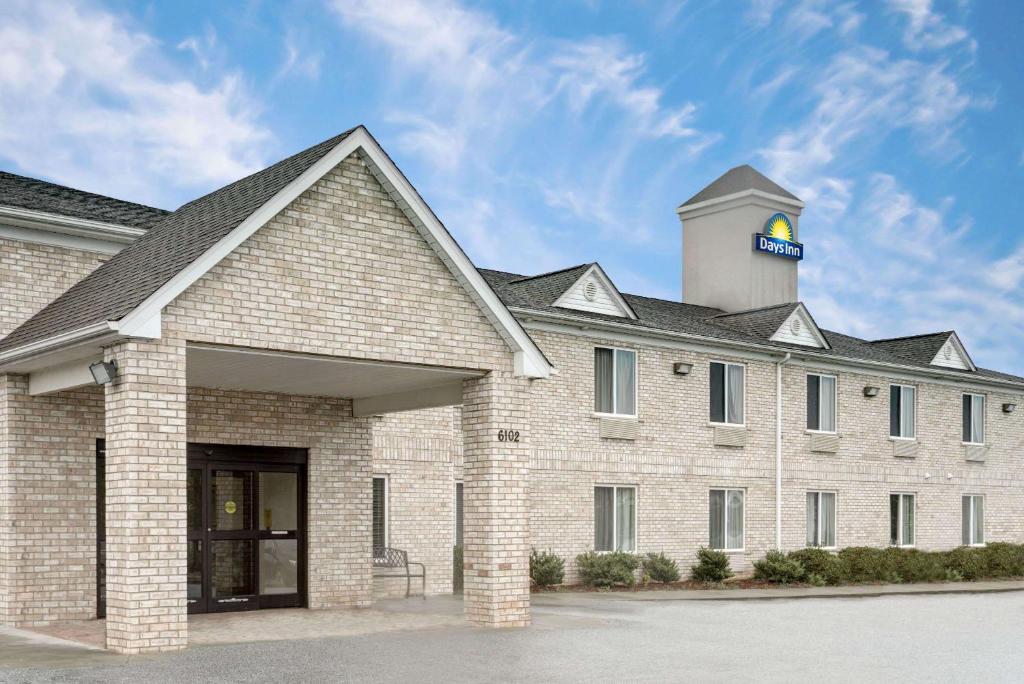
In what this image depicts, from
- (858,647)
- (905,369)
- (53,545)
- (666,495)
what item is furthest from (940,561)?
(53,545)

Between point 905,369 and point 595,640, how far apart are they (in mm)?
20885

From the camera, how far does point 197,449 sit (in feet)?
54.1

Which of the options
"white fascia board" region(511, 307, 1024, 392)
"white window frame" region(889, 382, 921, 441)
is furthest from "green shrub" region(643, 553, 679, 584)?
"white window frame" region(889, 382, 921, 441)

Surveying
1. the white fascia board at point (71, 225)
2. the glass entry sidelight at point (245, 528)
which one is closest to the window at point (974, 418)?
the glass entry sidelight at point (245, 528)

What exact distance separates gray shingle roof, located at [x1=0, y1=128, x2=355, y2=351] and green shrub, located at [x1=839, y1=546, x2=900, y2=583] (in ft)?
60.5

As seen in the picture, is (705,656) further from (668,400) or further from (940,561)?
(940,561)

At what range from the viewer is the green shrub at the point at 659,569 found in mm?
25672

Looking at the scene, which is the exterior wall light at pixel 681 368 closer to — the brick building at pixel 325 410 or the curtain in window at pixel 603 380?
the brick building at pixel 325 410

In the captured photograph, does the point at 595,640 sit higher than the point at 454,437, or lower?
lower

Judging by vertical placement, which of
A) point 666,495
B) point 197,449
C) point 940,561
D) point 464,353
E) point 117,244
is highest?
point 117,244

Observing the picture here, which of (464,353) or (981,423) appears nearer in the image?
(464,353)

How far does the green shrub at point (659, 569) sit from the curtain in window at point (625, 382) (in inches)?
128

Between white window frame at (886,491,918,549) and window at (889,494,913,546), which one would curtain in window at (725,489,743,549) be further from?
window at (889,494,913,546)

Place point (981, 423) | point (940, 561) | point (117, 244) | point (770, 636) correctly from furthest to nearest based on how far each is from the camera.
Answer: point (981, 423), point (940, 561), point (117, 244), point (770, 636)
